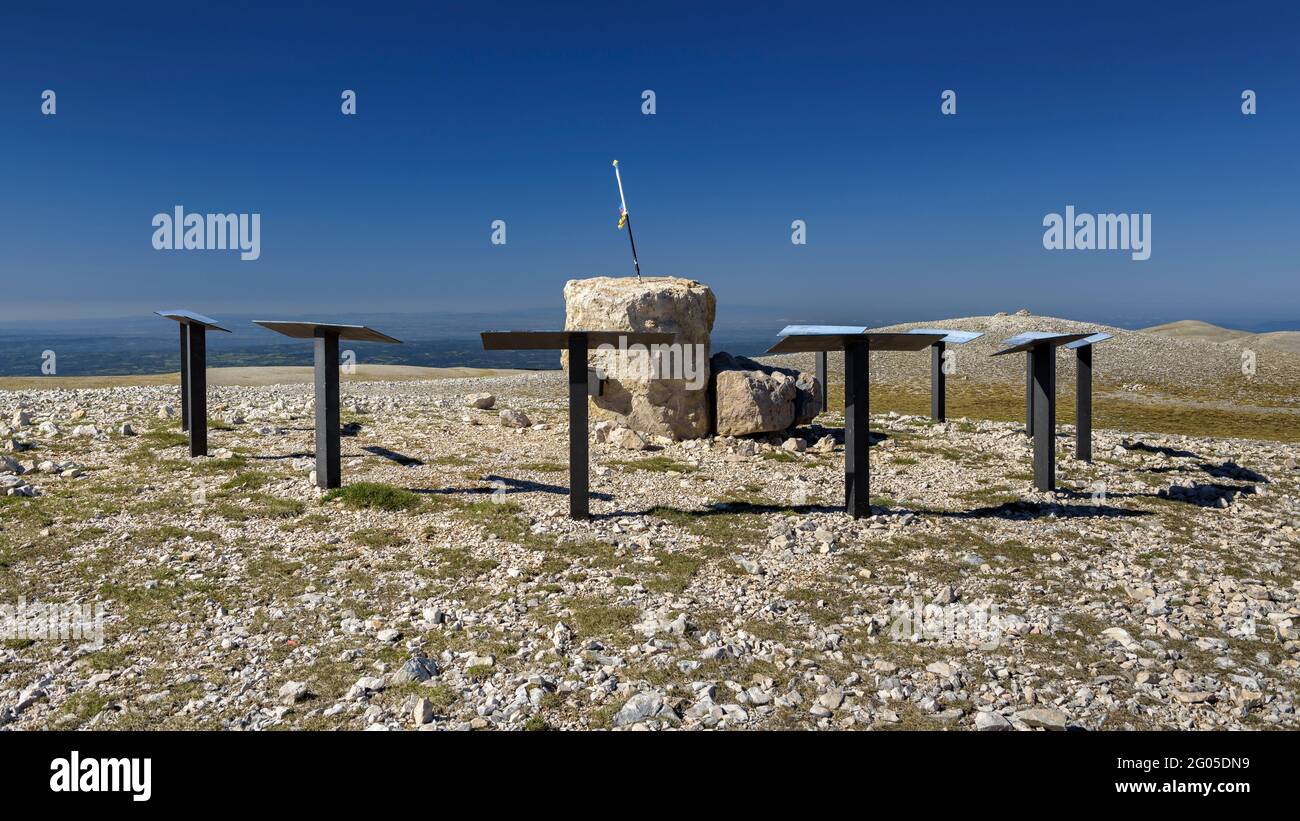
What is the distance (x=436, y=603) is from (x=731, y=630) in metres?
3.63

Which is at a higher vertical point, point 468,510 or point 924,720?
point 468,510

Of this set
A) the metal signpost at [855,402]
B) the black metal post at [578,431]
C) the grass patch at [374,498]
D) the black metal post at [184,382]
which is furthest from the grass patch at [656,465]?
the black metal post at [184,382]

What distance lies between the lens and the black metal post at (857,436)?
13188 mm

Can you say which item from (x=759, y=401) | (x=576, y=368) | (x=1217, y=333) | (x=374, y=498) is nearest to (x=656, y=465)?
(x=759, y=401)

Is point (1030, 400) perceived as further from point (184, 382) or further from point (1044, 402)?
point (184, 382)

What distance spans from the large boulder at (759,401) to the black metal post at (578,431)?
7.67 metres

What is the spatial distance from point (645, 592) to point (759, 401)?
11.0 metres

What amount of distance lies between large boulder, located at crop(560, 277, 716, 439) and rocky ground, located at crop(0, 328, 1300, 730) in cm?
228

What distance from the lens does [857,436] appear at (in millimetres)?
13242

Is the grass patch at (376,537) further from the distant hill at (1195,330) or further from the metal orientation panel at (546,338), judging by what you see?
the distant hill at (1195,330)
